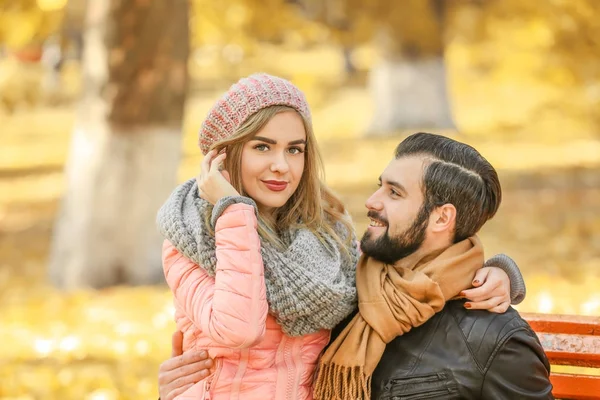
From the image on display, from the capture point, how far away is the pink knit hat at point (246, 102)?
3141 mm

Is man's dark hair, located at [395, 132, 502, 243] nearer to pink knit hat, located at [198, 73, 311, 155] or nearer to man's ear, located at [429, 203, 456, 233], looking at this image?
man's ear, located at [429, 203, 456, 233]

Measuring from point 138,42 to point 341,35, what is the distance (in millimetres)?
10764

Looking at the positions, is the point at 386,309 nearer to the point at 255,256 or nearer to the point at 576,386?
the point at 255,256

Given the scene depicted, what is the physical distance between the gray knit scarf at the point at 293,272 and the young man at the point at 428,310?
8cm

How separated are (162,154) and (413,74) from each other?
11649mm

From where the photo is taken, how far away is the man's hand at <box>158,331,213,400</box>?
3131mm

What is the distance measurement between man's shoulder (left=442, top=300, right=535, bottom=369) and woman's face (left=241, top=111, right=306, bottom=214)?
730 mm

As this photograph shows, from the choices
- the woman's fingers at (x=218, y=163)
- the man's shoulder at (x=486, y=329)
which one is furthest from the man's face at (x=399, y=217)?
the woman's fingers at (x=218, y=163)

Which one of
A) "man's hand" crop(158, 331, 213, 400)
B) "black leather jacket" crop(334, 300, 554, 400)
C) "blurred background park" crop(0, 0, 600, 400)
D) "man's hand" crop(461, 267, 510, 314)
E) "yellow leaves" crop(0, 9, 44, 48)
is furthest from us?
"yellow leaves" crop(0, 9, 44, 48)

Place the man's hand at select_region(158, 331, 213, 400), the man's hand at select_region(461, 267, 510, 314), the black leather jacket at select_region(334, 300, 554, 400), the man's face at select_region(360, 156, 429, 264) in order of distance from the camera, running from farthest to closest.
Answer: the man's hand at select_region(158, 331, 213, 400)
the man's face at select_region(360, 156, 429, 264)
the man's hand at select_region(461, 267, 510, 314)
the black leather jacket at select_region(334, 300, 554, 400)

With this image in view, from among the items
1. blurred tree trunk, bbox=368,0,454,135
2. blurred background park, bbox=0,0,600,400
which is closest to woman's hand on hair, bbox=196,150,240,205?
blurred background park, bbox=0,0,600,400

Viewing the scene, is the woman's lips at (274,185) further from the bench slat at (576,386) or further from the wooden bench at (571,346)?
the bench slat at (576,386)

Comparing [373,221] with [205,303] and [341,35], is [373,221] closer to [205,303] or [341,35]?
[205,303]

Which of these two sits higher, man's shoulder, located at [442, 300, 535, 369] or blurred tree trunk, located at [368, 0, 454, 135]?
blurred tree trunk, located at [368, 0, 454, 135]
